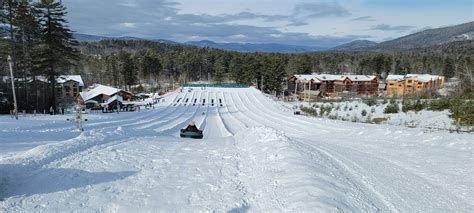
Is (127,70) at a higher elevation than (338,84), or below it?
higher

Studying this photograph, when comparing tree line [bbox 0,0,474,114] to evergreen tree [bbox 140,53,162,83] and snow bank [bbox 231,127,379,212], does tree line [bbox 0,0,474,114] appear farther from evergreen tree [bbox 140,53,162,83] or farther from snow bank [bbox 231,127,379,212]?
snow bank [bbox 231,127,379,212]

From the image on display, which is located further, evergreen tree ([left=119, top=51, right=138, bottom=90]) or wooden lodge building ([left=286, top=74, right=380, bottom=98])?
wooden lodge building ([left=286, top=74, right=380, bottom=98])

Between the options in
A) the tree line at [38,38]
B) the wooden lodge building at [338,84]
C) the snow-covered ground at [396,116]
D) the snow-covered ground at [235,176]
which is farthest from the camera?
the wooden lodge building at [338,84]

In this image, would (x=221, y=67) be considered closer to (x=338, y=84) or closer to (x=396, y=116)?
(x=338, y=84)

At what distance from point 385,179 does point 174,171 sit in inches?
184

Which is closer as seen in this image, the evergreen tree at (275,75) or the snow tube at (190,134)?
the snow tube at (190,134)

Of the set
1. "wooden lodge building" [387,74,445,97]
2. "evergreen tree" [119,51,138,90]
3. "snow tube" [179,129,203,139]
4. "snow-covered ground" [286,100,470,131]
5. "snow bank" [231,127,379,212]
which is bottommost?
"snow tube" [179,129,203,139]

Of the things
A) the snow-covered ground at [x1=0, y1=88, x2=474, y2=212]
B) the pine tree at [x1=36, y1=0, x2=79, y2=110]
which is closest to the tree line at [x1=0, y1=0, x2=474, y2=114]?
the pine tree at [x1=36, y1=0, x2=79, y2=110]

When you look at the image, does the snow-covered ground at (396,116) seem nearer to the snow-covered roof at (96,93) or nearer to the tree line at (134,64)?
the tree line at (134,64)

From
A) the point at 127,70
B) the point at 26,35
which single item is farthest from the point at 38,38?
the point at 127,70

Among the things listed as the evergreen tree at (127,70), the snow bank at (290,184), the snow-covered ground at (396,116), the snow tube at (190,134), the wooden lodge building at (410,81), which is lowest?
the snow tube at (190,134)

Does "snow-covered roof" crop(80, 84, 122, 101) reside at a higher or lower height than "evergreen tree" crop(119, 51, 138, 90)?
lower

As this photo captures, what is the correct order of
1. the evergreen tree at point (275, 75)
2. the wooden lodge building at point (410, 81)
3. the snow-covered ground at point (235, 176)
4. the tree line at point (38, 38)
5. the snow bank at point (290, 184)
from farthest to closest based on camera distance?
the evergreen tree at point (275, 75)
the wooden lodge building at point (410, 81)
the tree line at point (38, 38)
the snow-covered ground at point (235, 176)
the snow bank at point (290, 184)

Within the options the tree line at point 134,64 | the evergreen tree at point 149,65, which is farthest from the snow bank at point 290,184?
the evergreen tree at point 149,65
